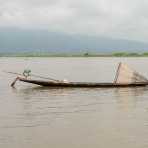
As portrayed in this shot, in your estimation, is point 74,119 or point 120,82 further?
point 120,82

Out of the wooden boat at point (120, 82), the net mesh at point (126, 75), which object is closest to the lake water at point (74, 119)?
the wooden boat at point (120, 82)

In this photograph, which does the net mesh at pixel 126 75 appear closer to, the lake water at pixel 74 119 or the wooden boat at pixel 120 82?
the wooden boat at pixel 120 82

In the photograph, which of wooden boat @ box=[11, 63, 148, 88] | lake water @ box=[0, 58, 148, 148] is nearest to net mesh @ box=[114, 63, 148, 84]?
wooden boat @ box=[11, 63, 148, 88]

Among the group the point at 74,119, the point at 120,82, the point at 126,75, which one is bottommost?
the point at 74,119

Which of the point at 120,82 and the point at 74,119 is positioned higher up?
the point at 120,82

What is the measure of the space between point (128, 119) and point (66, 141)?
4.08 m

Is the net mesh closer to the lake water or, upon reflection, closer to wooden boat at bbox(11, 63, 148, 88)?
wooden boat at bbox(11, 63, 148, 88)

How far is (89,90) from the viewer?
2769 centimetres

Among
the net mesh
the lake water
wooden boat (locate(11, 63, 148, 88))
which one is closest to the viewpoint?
the lake water

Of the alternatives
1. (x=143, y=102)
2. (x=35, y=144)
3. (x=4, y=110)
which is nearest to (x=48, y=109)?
(x=4, y=110)

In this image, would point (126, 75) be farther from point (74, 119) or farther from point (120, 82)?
point (74, 119)

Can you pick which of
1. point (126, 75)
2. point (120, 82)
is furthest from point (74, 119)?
point (126, 75)

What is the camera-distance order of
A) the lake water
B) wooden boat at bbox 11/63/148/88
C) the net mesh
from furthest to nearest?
the net mesh, wooden boat at bbox 11/63/148/88, the lake water

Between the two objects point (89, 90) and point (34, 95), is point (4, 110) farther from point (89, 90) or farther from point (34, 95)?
point (89, 90)
